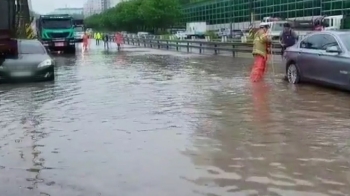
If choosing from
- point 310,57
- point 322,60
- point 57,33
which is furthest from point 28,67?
point 57,33

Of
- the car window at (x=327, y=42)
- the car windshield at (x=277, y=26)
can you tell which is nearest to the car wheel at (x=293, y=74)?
the car window at (x=327, y=42)

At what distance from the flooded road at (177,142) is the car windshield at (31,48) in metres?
3.77

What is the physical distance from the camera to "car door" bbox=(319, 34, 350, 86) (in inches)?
476

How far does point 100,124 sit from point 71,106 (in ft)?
7.30

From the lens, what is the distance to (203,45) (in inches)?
1340

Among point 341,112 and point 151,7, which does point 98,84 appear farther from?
point 151,7

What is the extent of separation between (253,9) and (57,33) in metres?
39.8

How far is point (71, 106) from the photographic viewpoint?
11359mm

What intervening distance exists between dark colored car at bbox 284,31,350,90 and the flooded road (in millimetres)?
359

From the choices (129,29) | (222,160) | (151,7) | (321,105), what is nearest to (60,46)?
(321,105)

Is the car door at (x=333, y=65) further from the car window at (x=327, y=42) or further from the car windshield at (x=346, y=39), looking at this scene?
the car windshield at (x=346, y=39)

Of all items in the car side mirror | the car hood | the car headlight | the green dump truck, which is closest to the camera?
the car side mirror

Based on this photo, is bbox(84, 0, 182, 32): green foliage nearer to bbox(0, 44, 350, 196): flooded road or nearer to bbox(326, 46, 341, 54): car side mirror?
bbox(0, 44, 350, 196): flooded road

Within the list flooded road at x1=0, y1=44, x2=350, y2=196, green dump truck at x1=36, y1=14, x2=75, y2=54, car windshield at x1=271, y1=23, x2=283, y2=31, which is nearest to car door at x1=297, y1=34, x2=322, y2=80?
flooded road at x1=0, y1=44, x2=350, y2=196
